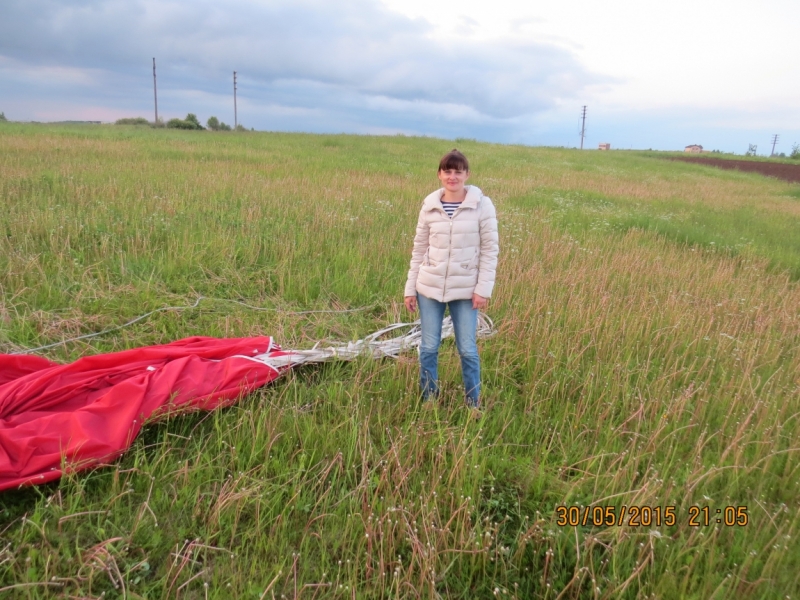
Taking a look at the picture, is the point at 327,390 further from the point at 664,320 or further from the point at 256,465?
the point at 664,320

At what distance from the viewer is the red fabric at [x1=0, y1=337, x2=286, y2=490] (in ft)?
7.75

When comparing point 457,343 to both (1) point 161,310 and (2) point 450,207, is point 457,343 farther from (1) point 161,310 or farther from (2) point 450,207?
(1) point 161,310

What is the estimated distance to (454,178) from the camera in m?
3.05

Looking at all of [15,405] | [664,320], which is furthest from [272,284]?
[664,320]

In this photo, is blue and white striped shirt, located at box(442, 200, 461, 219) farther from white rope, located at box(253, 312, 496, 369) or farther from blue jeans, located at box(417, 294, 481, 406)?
white rope, located at box(253, 312, 496, 369)

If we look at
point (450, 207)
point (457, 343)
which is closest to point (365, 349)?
point (457, 343)

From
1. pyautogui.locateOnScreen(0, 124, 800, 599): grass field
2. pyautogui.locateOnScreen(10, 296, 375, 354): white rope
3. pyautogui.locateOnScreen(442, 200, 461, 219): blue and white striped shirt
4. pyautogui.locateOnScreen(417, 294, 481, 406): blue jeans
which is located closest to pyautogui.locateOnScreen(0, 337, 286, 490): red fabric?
pyautogui.locateOnScreen(0, 124, 800, 599): grass field

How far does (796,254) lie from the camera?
337 inches

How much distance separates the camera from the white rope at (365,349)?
349 cm

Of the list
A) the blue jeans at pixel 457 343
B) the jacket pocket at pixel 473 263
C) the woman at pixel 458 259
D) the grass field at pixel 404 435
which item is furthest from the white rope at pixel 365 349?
the jacket pocket at pixel 473 263

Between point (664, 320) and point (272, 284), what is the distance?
4268 mm

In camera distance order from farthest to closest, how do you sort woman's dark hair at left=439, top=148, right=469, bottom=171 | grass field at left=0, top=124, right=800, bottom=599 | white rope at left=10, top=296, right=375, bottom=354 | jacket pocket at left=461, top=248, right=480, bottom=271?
white rope at left=10, top=296, right=375, bottom=354, jacket pocket at left=461, top=248, right=480, bottom=271, woman's dark hair at left=439, top=148, right=469, bottom=171, grass field at left=0, top=124, right=800, bottom=599

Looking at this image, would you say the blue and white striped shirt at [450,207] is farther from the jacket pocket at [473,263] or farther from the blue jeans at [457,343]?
the blue jeans at [457,343]

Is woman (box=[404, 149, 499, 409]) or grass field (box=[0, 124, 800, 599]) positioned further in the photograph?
woman (box=[404, 149, 499, 409])
